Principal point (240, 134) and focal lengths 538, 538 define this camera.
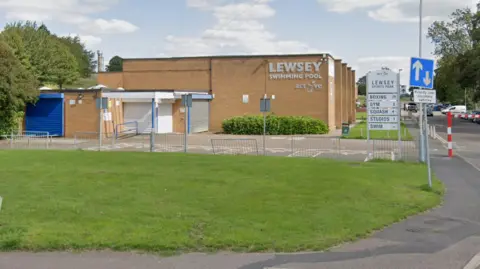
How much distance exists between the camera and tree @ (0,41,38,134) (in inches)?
1294

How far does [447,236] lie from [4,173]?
10188 mm

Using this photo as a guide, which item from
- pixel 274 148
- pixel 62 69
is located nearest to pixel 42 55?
pixel 62 69

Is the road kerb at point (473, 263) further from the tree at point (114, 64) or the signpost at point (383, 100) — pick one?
the tree at point (114, 64)

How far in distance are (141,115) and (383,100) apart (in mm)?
23245

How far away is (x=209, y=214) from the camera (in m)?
8.58

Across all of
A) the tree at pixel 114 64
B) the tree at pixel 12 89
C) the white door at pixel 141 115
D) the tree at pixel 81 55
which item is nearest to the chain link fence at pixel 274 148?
the tree at pixel 12 89

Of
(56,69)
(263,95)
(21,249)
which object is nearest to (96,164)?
(21,249)

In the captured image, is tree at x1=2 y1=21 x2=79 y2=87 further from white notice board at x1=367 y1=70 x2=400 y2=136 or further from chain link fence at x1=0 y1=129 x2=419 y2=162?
white notice board at x1=367 y1=70 x2=400 y2=136

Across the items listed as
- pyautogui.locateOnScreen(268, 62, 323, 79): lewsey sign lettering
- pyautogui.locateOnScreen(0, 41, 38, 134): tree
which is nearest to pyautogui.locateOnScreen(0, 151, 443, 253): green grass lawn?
pyautogui.locateOnScreen(0, 41, 38, 134): tree

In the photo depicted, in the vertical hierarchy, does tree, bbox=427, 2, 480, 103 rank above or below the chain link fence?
above

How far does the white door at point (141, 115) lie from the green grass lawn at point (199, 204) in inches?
931

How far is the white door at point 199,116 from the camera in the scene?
44094 millimetres

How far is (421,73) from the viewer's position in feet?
41.3

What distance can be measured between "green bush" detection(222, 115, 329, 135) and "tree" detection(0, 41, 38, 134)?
14886 millimetres
